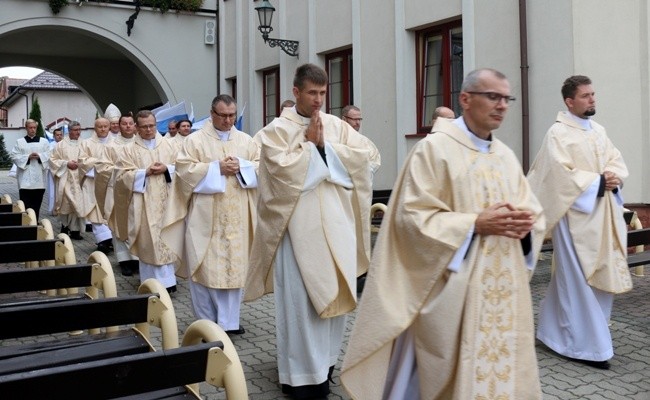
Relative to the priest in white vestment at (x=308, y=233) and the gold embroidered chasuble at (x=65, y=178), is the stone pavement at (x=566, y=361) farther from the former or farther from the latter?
the gold embroidered chasuble at (x=65, y=178)

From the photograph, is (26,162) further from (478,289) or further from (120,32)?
(478,289)

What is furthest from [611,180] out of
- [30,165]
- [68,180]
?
[30,165]

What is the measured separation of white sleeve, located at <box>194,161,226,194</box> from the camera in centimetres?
606

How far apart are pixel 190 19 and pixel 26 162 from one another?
6856 mm

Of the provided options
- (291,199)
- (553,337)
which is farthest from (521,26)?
(291,199)

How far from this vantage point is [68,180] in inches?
474

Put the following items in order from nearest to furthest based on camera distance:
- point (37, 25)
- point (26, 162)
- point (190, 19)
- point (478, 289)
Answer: point (478, 289) < point (26, 162) < point (37, 25) < point (190, 19)

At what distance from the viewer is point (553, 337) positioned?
5445mm

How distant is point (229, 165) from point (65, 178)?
6982 mm

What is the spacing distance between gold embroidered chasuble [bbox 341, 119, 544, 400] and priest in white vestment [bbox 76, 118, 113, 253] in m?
8.27

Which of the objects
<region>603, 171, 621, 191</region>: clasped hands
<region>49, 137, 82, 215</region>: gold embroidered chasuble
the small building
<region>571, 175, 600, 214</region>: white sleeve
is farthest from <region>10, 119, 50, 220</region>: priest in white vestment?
the small building

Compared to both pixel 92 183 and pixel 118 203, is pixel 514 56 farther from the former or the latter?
pixel 92 183

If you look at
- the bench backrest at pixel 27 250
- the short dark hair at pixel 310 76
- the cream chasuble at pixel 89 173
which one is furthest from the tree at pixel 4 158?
the short dark hair at pixel 310 76

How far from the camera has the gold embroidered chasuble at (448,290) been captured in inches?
126
